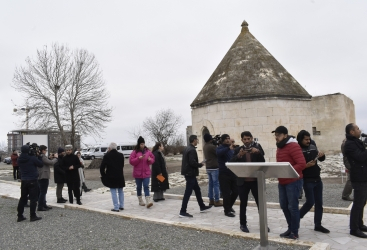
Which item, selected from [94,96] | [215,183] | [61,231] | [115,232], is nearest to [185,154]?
[215,183]

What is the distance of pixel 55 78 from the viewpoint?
26.9 m

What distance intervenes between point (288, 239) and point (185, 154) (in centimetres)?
317

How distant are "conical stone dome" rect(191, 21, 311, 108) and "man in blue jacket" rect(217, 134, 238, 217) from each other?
733 cm

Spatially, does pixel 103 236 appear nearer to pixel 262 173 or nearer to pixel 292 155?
pixel 262 173

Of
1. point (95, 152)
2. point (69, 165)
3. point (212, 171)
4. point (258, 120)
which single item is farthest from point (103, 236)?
point (95, 152)

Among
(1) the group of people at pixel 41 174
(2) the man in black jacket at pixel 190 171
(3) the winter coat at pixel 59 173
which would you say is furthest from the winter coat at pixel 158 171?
(3) the winter coat at pixel 59 173

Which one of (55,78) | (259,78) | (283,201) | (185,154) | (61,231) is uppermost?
(55,78)

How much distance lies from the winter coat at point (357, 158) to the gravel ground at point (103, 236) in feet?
5.31

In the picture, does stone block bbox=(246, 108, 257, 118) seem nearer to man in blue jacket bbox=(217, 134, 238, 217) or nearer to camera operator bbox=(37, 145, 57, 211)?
man in blue jacket bbox=(217, 134, 238, 217)

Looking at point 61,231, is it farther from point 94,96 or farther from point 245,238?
point 94,96

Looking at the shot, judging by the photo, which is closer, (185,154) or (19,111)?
(185,154)

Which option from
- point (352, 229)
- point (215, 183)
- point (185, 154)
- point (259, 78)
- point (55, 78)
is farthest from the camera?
point (55, 78)

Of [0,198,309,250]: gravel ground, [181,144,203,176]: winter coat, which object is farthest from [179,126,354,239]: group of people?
[0,198,309,250]: gravel ground

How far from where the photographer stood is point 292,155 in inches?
200
